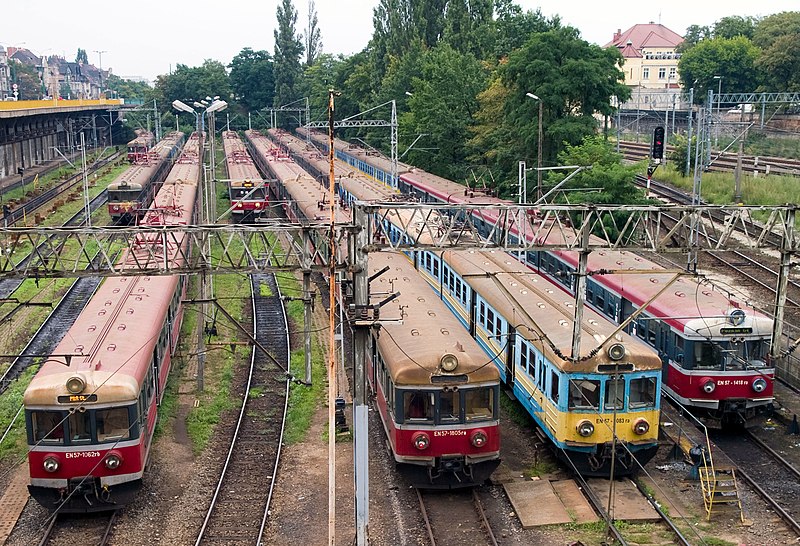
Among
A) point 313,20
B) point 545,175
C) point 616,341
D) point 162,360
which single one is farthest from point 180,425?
point 313,20

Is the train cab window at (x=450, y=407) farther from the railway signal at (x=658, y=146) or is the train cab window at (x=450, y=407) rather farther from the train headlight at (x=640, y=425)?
the railway signal at (x=658, y=146)

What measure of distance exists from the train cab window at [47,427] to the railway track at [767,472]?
12.7 metres

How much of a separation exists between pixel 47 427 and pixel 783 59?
212ft

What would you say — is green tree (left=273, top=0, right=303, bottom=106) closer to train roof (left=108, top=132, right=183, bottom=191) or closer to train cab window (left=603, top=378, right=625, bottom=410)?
train roof (left=108, top=132, right=183, bottom=191)

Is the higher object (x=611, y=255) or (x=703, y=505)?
(x=611, y=255)

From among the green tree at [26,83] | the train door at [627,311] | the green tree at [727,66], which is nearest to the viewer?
the train door at [627,311]

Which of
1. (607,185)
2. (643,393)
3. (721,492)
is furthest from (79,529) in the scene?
(607,185)

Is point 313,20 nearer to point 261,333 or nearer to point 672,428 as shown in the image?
point 261,333

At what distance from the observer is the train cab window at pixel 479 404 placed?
51.0 feet

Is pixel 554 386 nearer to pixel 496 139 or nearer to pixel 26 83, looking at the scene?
pixel 496 139

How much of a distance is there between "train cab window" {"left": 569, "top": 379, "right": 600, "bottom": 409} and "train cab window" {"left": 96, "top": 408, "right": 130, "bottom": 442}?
7.99 m

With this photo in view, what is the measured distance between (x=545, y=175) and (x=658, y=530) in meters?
28.0

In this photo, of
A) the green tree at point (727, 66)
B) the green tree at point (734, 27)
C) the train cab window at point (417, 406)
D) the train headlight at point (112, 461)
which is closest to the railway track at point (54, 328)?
the train headlight at point (112, 461)

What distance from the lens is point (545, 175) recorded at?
41406mm
